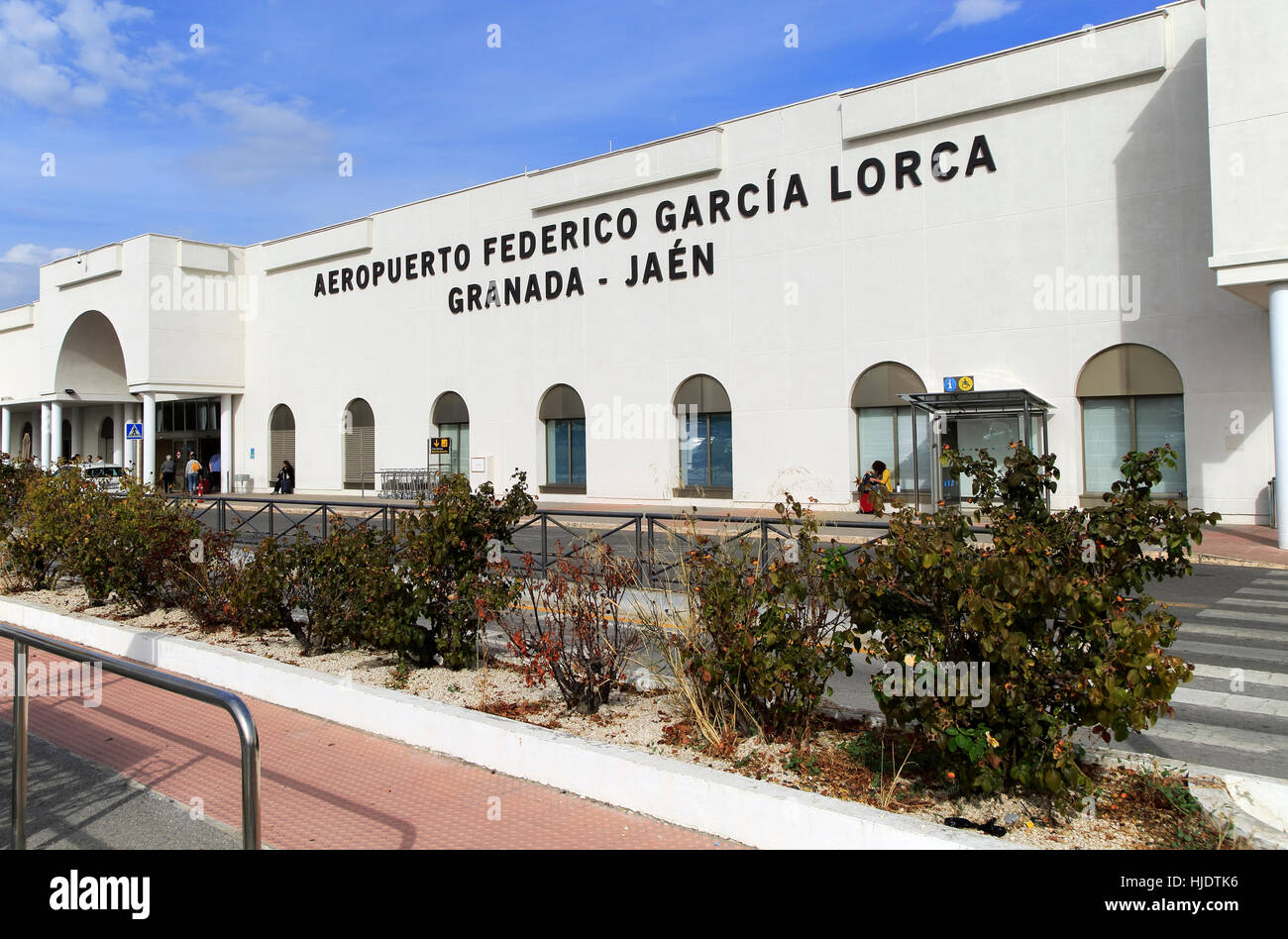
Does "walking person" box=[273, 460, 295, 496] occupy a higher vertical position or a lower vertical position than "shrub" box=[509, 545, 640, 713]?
higher

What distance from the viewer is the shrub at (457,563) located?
685cm

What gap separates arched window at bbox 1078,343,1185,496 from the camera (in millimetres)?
19703

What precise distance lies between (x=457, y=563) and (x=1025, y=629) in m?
4.23

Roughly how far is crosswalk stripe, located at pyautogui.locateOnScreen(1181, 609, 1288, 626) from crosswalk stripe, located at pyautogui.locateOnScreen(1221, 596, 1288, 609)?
42cm

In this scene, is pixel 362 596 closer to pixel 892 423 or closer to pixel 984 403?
pixel 984 403

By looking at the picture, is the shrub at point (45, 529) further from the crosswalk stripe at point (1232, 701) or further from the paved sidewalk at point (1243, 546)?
the paved sidewalk at point (1243, 546)

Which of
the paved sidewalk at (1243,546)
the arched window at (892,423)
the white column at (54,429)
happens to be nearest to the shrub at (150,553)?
the paved sidewalk at (1243,546)

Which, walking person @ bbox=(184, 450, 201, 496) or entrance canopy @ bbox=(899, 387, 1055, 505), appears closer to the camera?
entrance canopy @ bbox=(899, 387, 1055, 505)

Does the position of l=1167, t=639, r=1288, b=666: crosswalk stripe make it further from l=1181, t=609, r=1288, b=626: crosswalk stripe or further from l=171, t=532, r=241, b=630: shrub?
l=171, t=532, r=241, b=630: shrub

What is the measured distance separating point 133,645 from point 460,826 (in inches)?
214

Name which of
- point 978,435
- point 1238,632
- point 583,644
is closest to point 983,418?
point 978,435

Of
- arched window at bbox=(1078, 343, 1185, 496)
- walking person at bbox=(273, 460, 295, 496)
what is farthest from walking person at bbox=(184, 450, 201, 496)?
arched window at bbox=(1078, 343, 1185, 496)

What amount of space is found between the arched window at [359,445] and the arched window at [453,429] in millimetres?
3627
